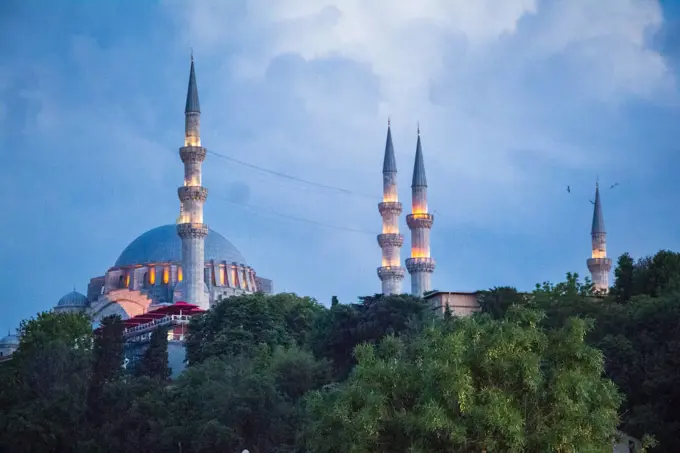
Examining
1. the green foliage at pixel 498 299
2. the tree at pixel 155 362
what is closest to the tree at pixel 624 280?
the green foliage at pixel 498 299

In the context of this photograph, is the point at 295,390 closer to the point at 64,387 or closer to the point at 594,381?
the point at 64,387

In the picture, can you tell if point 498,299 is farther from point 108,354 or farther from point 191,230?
point 191,230

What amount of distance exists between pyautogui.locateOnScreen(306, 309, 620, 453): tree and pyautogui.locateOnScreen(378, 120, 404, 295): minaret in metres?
59.6

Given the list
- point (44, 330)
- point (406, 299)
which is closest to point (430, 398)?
point (406, 299)

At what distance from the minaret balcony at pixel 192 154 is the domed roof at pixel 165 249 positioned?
70.9 feet

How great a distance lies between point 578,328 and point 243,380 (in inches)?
803

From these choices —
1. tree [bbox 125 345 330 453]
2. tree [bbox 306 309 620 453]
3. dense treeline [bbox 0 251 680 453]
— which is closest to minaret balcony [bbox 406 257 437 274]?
dense treeline [bbox 0 251 680 453]

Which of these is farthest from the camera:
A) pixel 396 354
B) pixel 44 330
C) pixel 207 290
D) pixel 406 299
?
pixel 207 290

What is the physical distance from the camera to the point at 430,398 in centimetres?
2934

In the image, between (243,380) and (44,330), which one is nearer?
(243,380)

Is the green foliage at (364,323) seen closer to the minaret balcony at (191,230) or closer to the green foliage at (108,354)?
the green foliage at (108,354)

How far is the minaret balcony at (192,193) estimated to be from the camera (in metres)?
88.2

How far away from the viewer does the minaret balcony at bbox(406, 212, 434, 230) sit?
301 ft

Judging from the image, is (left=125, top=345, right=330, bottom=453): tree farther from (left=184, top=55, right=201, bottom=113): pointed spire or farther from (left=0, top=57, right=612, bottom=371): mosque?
(left=184, top=55, right=201, bottom=113): pointed spire
